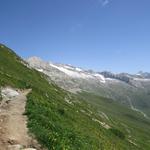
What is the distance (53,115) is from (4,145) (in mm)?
9356

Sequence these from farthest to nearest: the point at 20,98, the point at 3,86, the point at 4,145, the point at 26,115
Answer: the point at 3,86 < the point at 20,98 < the point at 26,115 < the point at 4,145

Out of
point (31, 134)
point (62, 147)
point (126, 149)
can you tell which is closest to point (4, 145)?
point (31, 134)

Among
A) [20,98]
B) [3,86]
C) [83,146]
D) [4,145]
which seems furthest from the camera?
[3,86]

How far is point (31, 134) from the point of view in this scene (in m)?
23.5

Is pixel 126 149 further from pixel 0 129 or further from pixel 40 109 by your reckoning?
pixel 0 129

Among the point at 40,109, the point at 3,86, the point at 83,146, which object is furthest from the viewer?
the point at 3,86

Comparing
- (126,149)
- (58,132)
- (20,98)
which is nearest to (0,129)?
(58,132)

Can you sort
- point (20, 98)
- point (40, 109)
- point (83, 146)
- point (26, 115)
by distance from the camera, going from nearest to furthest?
1. point (83, 146)
2. point (26, 115)
3. point (40, 109)
4. point (20, 98)

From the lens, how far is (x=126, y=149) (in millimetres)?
42594

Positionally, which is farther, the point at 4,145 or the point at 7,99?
the point at 7,99

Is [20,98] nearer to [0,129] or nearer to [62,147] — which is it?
[0,129]

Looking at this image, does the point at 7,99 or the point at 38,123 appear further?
the point at 7,99

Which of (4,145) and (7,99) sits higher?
(7,99)

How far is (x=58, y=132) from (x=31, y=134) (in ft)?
8.86
